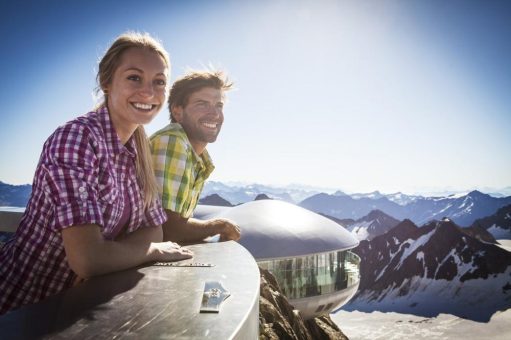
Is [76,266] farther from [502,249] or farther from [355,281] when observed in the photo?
[502,249]

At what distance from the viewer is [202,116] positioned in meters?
3.61

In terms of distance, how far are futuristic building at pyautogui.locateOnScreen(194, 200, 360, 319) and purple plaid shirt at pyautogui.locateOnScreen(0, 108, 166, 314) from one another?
23201mm

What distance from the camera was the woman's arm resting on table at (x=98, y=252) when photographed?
158 centimetres

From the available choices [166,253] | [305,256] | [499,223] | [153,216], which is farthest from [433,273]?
[166,253]

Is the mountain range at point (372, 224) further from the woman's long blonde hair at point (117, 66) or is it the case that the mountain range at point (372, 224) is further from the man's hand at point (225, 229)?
the woman's long blonde hair at point (117, 66)

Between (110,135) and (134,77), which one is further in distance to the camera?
(134,77)

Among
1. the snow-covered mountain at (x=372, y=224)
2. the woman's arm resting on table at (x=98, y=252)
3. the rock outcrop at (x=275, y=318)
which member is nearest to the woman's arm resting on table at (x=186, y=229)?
the woman's arm resting on table at (x=98, y=252)

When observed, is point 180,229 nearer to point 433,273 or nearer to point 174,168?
point 174,168

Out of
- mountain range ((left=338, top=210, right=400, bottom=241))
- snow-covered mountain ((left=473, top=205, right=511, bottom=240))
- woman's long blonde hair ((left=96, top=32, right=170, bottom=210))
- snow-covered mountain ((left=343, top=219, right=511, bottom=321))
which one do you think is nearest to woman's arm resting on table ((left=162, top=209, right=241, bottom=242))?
woman's long blonde hair ((left=96, top=32, right=170, bottom=210))

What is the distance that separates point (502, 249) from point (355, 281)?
10348 cm

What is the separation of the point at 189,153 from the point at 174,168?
0.88ft

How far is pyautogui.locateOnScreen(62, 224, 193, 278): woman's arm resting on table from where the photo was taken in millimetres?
1581

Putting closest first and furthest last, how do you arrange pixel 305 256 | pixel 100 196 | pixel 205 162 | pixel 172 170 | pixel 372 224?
1. pixel 100 196
2. pixel 172 170
3. pixel 205 162
4. pixel 305 256
5. pixel 372 224

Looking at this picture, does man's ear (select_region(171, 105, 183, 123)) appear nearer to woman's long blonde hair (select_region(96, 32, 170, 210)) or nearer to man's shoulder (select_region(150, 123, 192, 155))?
man's shoulder (select_region(150, 123, 192, 155))
